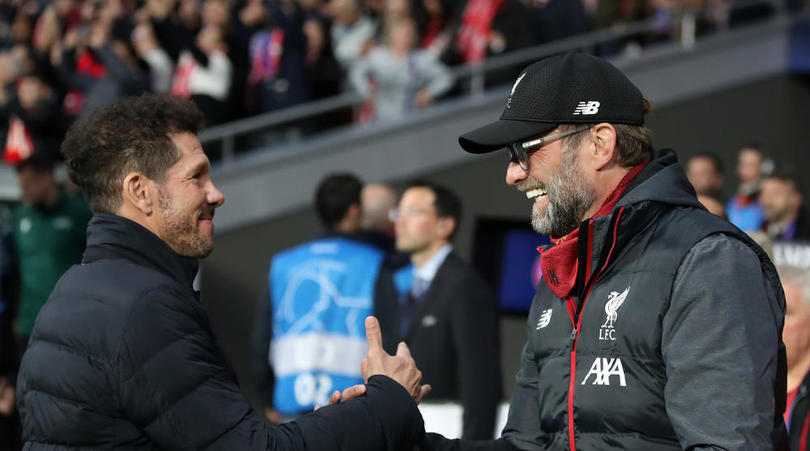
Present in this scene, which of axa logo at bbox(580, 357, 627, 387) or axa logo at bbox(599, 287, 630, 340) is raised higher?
axa logo at bbox(599, 287, 630, 340)

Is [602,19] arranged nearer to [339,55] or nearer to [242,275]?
[339,55]

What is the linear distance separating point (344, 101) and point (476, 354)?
5594mm

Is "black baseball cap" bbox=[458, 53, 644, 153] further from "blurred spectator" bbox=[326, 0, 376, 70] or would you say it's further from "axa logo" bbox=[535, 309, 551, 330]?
"blurred spectator" bbox=[326, 0, 376, 70]

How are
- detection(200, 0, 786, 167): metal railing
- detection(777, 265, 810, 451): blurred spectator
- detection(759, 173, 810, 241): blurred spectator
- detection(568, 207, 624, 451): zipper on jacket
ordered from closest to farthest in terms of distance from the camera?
detection(568, 207, 624, 451): zipper on jacket < detection(777, 265, 810, 451): blurred spectator < detection(759, 173, 810, 241): blurred spectator < detection(200, 0, 786, 167): metal railing

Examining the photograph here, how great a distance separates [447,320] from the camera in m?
5.85

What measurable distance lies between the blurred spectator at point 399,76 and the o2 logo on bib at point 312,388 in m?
5.20

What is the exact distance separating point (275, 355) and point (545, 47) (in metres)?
6.00

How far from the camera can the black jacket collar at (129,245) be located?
10.5 ft

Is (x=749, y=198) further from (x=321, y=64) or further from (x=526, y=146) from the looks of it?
(x=526, y=146)

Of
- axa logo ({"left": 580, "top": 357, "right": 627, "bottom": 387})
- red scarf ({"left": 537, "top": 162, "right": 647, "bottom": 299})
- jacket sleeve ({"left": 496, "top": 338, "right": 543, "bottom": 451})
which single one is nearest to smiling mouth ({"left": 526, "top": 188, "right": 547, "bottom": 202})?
red scarf ({"left": 537, "top": 162, "right": 647, "bottom": 299})

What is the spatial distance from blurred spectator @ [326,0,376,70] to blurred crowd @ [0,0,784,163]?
0.01m

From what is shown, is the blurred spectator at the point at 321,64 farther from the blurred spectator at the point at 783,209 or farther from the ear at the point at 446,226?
the ear at the point at 446,226

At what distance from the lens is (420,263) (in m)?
6.38

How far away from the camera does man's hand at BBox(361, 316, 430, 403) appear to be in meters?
3.45
